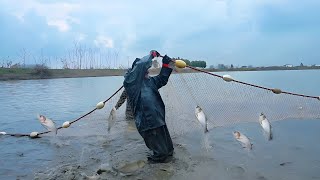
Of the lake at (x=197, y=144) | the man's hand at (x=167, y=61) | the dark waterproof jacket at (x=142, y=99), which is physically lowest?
the lake at (x=197, y=144)

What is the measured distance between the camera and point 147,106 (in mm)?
6730

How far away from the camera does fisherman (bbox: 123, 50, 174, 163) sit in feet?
22.1

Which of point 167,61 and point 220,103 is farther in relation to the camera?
point 220,103


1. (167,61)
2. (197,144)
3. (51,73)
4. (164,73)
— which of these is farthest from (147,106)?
(51,73)

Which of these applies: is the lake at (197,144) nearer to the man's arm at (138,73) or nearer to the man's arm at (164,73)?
the man's arm at (164,73)

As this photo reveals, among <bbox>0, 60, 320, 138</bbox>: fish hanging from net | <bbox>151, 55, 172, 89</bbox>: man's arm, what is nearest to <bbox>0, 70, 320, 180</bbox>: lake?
<bbox>0, 60, 320, 138</bbox>: fish hanging from net

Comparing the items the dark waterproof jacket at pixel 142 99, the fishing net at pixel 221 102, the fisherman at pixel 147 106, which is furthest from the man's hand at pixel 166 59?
the fishing net at pixel 221 102

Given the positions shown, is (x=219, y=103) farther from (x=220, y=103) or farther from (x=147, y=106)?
(x=147, y=106)

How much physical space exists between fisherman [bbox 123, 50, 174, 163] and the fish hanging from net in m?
1.50

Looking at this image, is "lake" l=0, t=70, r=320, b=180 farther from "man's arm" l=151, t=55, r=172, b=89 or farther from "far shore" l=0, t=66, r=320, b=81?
"far shore" l=0, t=66, r=320, b=81

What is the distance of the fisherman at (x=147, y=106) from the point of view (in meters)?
6.75

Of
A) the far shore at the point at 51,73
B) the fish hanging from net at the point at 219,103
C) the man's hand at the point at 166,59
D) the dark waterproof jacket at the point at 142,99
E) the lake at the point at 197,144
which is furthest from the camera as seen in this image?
the far shore at the point at 51,73

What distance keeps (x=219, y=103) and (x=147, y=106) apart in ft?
9.13

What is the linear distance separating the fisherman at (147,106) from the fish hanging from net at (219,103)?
4.92 ft
